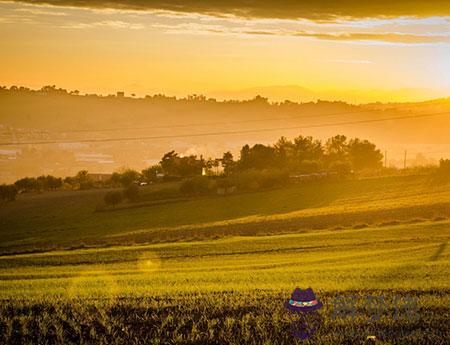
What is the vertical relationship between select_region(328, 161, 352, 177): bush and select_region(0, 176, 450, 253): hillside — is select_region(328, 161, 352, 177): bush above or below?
above

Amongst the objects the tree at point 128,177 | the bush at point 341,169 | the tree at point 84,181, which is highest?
the bush at point 341,169

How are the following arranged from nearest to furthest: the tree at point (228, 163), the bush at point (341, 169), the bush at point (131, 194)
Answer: the bush at point (131, 194) < the bush at point (341, 169) < the tree at point (228, 163)

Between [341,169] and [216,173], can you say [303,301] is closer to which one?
Result: [216,173]

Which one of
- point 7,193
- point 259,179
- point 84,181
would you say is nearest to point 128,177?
point 84,181

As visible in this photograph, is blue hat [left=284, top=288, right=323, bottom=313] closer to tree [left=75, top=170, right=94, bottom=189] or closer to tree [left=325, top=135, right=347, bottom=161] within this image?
tree [left=75, top=170, right=94, bottom=189]

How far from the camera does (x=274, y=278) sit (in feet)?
84.6

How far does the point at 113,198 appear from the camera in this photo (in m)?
95.9

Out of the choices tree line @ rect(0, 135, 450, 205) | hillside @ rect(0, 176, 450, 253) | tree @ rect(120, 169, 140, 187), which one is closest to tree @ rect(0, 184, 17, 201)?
tree line @ rect(0, 135, 450, 205)

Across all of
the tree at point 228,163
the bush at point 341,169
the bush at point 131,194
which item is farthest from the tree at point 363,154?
the bush at point 131,194

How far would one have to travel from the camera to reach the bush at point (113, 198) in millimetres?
95812

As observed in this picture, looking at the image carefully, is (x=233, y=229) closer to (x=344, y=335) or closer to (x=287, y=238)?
(x=287, y=238)

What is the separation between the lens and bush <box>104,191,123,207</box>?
95812mm

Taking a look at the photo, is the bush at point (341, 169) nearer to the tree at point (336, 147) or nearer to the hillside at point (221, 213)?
the hillside at point (221, 213)

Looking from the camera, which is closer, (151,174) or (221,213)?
(221,213)
